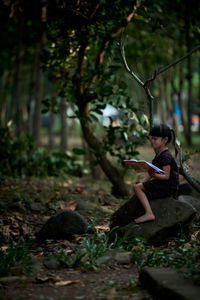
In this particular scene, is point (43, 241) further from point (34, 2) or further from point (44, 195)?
point (34, 2)

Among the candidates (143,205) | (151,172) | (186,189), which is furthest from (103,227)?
(186,189)

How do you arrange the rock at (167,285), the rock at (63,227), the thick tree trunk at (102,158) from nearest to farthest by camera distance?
the rock at (167,285) → the rock at (63,227) → the thick tree trunk at (102,158)

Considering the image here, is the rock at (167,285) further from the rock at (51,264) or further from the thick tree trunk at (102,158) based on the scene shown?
the thick tree trunk at (102,158)

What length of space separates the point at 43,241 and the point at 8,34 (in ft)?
37.1

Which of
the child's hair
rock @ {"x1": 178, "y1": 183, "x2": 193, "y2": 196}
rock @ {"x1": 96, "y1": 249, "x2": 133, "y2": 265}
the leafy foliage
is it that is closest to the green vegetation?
rock @ {"x1": 96, "y1": 249, "x2": 133, "y2": 265}

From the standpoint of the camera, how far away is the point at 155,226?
4.44 metres

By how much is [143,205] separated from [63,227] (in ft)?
3.29

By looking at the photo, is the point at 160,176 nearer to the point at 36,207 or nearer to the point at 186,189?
the point at 186,189

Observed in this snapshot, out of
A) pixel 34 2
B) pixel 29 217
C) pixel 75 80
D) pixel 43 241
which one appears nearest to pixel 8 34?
pixel 34 2

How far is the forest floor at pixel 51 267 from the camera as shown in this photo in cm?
325

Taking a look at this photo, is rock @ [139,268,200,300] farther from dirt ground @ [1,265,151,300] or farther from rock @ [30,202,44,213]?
rock @ [30,202,44,213]

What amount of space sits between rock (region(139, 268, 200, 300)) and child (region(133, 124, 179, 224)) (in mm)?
1285

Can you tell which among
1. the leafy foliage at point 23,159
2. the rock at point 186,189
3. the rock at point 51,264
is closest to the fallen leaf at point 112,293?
the rock at point 51,264

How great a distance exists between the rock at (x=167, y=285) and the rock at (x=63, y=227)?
1.64 metres
